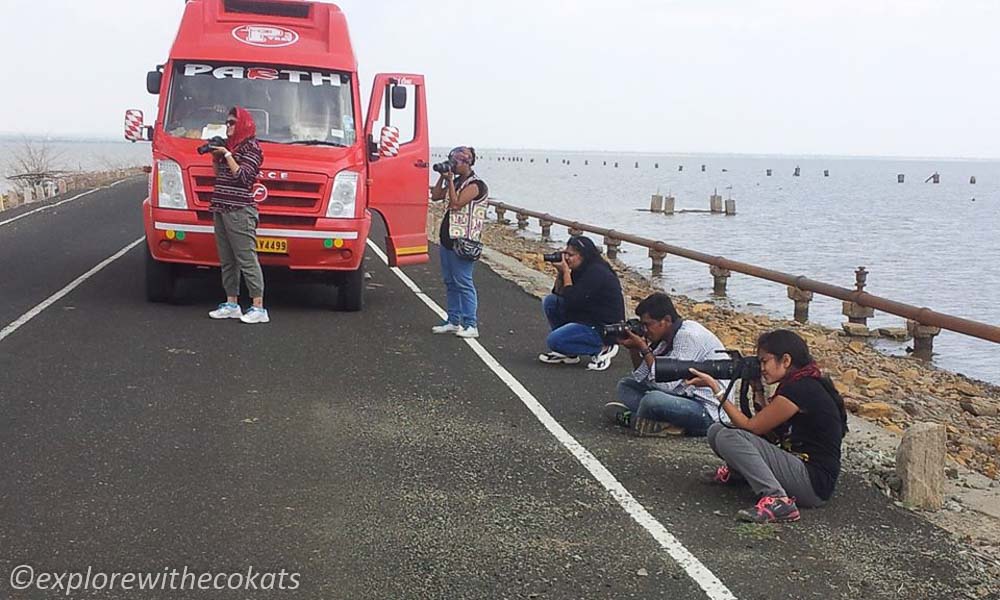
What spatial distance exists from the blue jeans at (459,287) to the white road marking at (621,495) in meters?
0.79

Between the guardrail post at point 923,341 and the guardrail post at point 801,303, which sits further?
the guardrail post at point 801,303

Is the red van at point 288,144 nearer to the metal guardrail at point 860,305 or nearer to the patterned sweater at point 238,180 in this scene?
the patterned sweater at point 238,180

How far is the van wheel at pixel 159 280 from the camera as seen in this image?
11.4 meters

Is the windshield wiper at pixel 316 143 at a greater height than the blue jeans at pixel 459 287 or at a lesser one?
greater

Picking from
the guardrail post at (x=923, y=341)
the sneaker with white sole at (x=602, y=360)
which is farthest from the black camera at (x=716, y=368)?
the guardrail post at (x=923, y=341)

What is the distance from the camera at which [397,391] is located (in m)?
8.23

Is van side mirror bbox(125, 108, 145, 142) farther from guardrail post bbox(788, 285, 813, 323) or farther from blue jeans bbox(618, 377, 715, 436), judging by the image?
guardrail post bbox(788, 285, 813, 323)

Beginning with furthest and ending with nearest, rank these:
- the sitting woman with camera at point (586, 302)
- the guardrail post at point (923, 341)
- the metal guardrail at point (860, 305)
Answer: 1. the guardrail post at point (923, 341)
2. the metal guardrail at point (860, 305)
3. the sitting woman with camera at point (586, 302)

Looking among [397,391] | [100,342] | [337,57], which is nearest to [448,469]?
[397,391]

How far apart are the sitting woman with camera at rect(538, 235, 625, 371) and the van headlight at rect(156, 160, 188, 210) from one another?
3.89 meters

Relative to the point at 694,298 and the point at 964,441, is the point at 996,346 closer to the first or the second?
the point at 694,298

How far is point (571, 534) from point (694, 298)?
57.0 ft

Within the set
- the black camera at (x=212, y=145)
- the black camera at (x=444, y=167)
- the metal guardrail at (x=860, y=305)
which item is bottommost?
the metal guardrail at (x=860, y=305)

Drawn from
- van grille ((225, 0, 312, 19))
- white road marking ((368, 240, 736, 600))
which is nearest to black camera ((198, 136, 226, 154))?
van grille ((225, 0, 312, 19))
